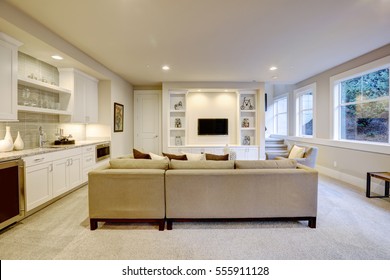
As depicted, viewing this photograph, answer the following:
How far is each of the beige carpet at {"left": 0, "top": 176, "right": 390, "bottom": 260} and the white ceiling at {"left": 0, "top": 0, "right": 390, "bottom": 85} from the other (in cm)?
262

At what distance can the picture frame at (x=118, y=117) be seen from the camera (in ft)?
19.3

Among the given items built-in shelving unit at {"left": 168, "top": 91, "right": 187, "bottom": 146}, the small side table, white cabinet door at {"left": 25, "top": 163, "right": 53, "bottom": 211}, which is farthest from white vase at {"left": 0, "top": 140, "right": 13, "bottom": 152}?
the small side table

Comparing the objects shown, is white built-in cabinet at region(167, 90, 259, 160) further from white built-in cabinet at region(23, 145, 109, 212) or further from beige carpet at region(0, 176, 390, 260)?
beige carpet at region(0, 176, 390, 260)

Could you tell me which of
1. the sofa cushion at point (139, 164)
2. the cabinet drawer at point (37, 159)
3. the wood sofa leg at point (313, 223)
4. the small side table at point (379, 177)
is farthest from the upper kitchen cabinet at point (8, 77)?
the small side table at point (379, 177)

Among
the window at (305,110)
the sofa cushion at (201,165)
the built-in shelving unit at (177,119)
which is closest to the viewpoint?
the sofa cushion at (201,165)

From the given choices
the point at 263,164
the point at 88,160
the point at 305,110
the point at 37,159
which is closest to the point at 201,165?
the point at 263,164

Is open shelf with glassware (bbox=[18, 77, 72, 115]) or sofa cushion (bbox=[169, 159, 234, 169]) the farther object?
open shelf with glassware (bbox=[18, 77, 72, 115])

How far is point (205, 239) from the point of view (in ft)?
7.90

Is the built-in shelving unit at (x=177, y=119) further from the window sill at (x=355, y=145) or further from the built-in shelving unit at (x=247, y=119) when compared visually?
the window sill at (x=355, y=145)

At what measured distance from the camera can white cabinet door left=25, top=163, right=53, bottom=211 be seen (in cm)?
294

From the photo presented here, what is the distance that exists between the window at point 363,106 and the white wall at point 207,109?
2.83 metres

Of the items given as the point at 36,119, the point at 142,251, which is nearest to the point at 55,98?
the point at 36,119

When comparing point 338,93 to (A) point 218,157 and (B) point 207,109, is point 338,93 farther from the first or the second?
(A) point 218,157

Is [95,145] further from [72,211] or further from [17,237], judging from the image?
[17,237]
